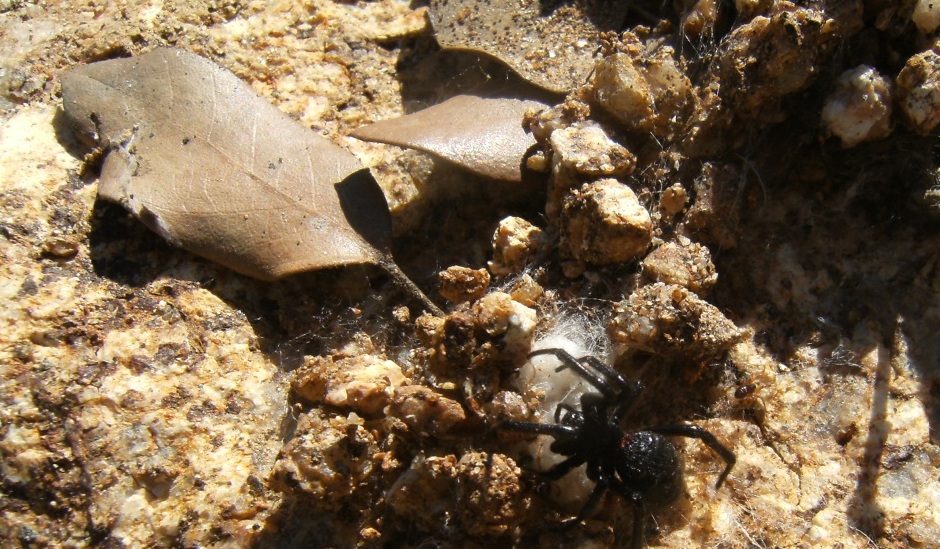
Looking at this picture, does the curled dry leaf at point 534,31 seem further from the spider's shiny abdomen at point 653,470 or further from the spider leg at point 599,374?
the spider's shiny abdomen at point 653,470

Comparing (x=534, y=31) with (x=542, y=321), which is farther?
(x=534, y=31)

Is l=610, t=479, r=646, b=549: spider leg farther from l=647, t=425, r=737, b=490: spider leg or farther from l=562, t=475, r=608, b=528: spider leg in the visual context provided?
l=647, t=425, r=737, b=490: spider leg

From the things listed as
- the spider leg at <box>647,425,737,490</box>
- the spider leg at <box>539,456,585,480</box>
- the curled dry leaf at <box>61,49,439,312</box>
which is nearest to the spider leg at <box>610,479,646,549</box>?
the spider leg at <box>539,456,585,480</box>

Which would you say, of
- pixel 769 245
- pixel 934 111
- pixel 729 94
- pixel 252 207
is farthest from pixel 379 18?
pixel 934 111

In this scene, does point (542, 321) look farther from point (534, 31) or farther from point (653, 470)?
point (534, 31)

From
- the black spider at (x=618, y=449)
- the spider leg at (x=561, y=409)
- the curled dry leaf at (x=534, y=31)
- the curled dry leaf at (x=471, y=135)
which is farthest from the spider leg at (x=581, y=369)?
the curled dry leaf at (x=534, y=31)

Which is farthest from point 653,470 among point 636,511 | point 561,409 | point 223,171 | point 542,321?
point 223,171
